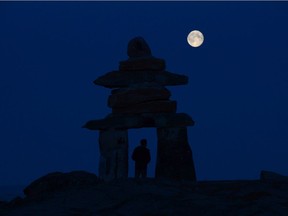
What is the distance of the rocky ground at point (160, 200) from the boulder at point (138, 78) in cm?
619

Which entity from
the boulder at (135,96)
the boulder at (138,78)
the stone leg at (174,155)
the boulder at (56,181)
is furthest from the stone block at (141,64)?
the boulder at (56,181)

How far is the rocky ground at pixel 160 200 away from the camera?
1190 centimetres

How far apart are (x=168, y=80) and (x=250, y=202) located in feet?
30.2

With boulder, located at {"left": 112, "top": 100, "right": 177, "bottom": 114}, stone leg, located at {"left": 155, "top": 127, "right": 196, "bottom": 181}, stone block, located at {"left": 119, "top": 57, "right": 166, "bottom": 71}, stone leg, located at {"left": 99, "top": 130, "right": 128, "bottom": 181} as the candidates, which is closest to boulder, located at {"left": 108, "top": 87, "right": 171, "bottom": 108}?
boulder, located at {"left": 112, "top": 100, "right": 177, "bottom": 114}

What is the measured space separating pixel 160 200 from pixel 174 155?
26.7ft

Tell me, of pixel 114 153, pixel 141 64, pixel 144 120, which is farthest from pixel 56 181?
pixel 141 64

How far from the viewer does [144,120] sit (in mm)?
20266

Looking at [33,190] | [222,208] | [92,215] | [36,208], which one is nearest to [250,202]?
[222,208]

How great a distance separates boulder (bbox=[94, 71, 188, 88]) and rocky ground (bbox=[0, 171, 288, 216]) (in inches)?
244

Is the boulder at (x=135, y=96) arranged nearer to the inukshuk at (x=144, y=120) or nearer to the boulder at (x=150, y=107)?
the inukshuk at (x=144, y=120)

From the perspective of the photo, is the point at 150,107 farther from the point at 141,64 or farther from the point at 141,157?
the point at 141,157

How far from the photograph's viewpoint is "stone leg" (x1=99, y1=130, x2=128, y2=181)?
812 inches

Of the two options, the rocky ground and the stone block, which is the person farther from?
the rocky ground

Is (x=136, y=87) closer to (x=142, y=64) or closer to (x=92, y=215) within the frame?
(x=142, y=64)
